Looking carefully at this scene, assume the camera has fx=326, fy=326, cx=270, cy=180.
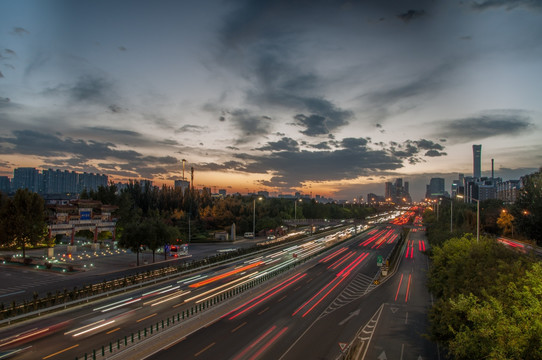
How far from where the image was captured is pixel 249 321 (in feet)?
83.4

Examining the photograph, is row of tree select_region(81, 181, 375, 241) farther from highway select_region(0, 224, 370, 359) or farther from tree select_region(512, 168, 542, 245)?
tree select_region(512, 168, 542, 245)

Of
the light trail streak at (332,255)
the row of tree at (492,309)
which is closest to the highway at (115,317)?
the light trail streak at (332,255)

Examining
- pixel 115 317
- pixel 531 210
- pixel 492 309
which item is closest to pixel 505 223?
pixel 531 210

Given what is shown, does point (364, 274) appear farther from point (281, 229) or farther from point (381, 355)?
point (281, 229)

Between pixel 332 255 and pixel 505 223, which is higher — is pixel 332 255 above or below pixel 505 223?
below

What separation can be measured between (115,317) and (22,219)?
3444cm

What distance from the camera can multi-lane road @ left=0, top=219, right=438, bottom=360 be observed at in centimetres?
2019

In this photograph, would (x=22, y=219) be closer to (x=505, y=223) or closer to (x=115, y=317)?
(x=115, y=317)

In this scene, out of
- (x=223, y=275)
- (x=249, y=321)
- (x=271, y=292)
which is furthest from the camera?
(x=223, y=275)

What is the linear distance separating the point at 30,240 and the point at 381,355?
53.4 m

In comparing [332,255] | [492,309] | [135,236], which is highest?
[492,309]

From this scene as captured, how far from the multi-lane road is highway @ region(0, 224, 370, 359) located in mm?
69

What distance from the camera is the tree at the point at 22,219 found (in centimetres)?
4806

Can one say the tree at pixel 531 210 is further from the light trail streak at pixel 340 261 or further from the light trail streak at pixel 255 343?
the light trail streak at pixel 255 343
